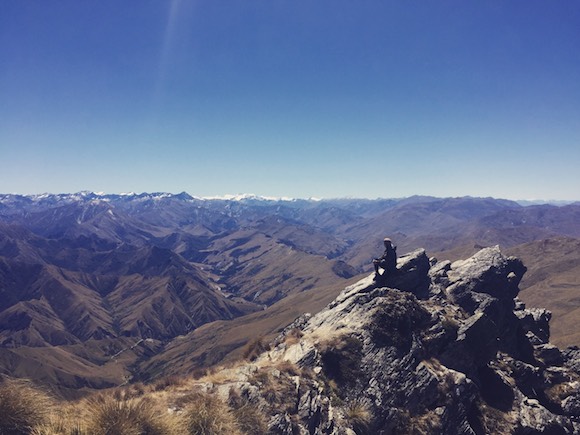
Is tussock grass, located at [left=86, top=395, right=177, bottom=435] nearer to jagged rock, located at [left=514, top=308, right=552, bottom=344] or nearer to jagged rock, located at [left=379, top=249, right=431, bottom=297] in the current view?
jagged rock, located at [left=379, top=249, right=431, bottom=297]

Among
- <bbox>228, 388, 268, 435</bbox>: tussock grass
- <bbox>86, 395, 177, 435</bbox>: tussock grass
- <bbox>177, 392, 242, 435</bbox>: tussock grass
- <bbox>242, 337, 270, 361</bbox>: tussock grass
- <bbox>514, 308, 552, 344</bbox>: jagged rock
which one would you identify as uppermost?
<bbox>86, 395, 177, 435</bbox>: tussock grass

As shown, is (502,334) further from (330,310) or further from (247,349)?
(247,349)

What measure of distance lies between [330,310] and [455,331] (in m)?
16.1

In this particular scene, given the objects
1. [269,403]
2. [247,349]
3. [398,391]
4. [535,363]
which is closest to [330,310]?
[247,349]

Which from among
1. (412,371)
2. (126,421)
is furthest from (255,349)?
(126,421)

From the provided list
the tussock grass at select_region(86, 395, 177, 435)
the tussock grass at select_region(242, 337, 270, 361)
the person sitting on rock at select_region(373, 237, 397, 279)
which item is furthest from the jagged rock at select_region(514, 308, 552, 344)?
the tussock grass at select_region(86, 395, 177, 435)

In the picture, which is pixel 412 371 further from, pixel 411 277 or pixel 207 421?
pixel 207 421

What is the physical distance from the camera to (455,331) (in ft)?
147

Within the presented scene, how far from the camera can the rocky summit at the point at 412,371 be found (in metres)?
30.1

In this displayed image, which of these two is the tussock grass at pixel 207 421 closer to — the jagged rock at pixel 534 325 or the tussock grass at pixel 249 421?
the tussock grass at pixel 249 421

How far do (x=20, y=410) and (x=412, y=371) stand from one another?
33655 millimetres

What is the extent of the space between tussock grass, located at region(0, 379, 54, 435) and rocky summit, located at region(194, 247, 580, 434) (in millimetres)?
14934

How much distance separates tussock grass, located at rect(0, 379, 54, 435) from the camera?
A: 13.5 metres

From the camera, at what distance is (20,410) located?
45.5 feet
